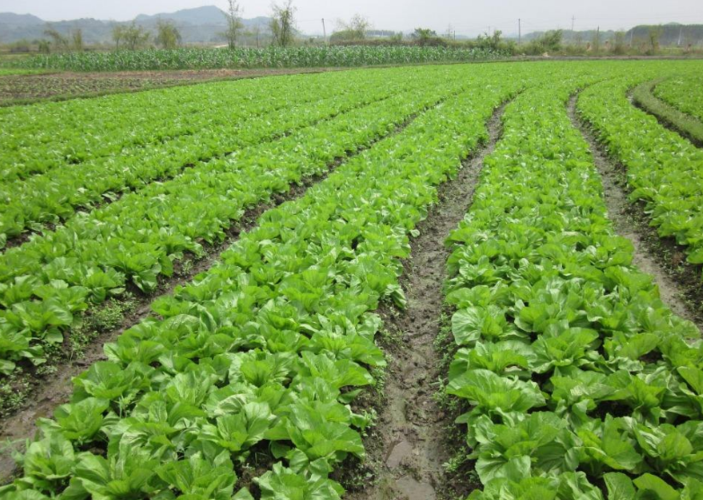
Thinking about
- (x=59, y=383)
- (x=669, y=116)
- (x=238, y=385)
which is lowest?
(x=59, y=383)

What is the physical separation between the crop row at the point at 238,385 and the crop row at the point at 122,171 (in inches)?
177

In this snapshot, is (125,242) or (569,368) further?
(125,242)

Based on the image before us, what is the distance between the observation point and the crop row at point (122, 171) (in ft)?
26.1

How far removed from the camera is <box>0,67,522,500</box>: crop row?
9.33ft

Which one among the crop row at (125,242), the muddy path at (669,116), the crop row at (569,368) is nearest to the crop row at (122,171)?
the crop row at (125,242)

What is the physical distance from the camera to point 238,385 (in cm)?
345

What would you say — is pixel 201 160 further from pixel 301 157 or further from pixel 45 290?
pixel 45 290

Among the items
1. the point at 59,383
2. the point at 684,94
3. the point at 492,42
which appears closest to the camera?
the point at 59,383

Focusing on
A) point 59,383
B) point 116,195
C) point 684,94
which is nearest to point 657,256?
point 59,383

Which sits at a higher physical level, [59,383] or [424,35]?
[424,35]

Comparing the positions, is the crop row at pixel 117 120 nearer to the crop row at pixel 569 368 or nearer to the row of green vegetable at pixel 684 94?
the crop row at pixel 569 368

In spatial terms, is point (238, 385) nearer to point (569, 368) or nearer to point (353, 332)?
point (353, 332)

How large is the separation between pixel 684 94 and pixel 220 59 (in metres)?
41.2

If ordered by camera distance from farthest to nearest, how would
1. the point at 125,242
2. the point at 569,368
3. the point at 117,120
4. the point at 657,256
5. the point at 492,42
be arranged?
the point at 492,42, the point at 117,120, the point at 657,256, the point at 125,242, the point at 569,368
